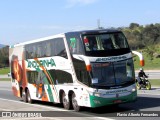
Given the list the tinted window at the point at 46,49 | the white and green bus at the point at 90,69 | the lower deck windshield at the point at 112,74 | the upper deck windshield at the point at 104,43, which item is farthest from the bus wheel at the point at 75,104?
the upper deck windshield at the point at 104,43

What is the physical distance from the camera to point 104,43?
17.8 metres

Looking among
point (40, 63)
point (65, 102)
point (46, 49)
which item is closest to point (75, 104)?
point (65, 102)

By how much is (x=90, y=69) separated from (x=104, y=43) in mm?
1487

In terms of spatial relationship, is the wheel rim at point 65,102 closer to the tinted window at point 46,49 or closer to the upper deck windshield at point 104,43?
the tinted window at point 46,49

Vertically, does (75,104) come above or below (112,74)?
below

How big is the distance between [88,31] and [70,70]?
6.21 feet

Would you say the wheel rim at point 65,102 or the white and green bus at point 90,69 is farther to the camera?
the wheel rim at point 65,102

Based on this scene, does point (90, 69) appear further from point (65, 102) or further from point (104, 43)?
point (65, 102)

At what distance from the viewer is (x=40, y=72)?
73.5ft

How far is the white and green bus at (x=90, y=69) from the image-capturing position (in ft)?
55.9

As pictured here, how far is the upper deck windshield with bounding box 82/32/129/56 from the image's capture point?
17.4 meters

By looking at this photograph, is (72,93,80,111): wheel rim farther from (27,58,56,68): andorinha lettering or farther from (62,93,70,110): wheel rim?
(27,58,56,68): andorinha lettering

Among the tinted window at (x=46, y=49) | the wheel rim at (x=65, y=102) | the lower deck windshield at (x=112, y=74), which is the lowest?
the wheel rim at (x=65, y=102)

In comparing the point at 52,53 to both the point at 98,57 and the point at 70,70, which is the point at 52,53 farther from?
the point at 98,57
